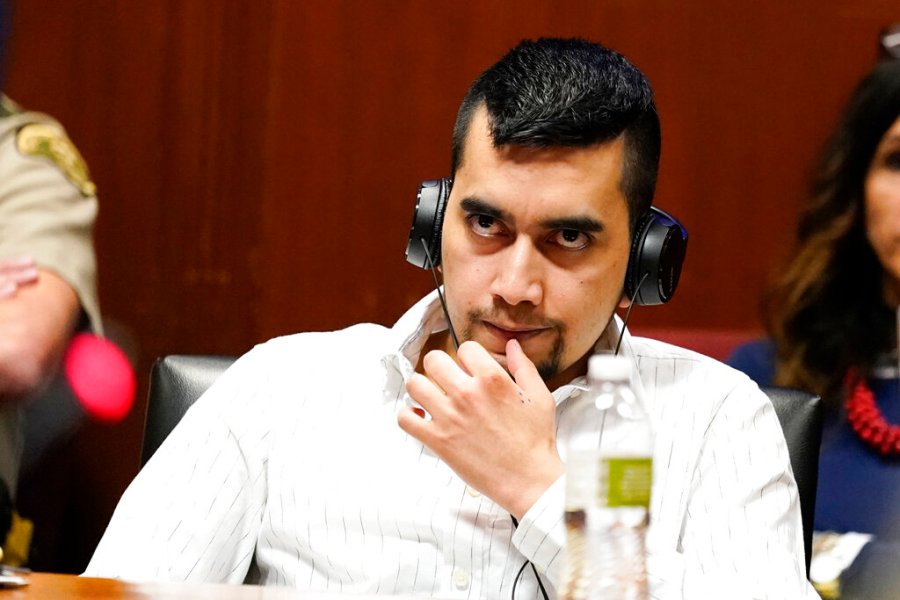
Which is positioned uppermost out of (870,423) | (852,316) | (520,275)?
(520,275)

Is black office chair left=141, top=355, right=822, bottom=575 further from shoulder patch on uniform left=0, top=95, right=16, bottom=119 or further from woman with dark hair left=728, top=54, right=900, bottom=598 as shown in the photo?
shoulder patch on uniform left=0, top=95, right=16, bottom=119

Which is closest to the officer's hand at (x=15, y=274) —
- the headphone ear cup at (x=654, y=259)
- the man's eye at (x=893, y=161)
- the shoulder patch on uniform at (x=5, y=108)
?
the shoulder patch on uniform at (x=5, y=108)

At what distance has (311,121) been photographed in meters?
2.33

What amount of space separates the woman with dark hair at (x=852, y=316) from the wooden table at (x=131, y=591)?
1.01m

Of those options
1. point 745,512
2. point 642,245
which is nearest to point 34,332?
point 642,245

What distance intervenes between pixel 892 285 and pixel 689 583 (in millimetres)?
979

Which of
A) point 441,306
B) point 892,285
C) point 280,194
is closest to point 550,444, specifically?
point 441,306

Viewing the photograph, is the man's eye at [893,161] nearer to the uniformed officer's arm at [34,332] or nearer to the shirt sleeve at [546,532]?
the shirt sleeve at [546,532]

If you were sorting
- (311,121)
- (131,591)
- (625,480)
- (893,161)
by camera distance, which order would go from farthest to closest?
(311,121)
(893,161)
(131,591)
(625,480)

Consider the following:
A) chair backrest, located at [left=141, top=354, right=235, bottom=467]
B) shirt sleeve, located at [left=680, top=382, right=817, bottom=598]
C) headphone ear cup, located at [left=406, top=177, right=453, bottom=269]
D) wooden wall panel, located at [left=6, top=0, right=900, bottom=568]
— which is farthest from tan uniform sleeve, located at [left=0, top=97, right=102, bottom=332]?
shirt sleeve, located at [left=680, top=382, right=817, bottom=598]

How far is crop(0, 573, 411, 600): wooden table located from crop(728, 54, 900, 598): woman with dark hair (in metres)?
1.01

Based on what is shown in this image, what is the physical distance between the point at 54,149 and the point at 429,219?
0.89 metres

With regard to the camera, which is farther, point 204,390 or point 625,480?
point 204,390

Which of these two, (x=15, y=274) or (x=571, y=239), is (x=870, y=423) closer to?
(x=571, y=239)
